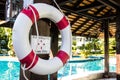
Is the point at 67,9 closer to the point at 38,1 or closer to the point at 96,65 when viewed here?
the point at 38,1

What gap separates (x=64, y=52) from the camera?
5.72 feet

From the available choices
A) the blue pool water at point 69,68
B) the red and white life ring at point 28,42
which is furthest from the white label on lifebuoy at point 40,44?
the blue pool water at point 69,68

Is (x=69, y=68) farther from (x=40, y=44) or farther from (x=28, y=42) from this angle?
(x=28, y=42)

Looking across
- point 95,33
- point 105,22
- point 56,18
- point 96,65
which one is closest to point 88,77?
point 105,22

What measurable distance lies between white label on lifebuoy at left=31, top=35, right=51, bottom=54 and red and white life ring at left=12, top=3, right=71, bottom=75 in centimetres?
9

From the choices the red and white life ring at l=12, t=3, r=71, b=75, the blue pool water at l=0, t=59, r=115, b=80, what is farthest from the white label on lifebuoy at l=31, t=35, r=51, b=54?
the blue pool water at l=0, t=59, r=115, b=80

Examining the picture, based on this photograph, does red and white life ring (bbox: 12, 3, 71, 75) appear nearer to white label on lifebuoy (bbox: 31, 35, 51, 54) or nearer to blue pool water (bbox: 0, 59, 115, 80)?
white label on lifebuoy (bbox: 31, 35, 51, 54)

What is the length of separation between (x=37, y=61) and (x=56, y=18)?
1.36ft

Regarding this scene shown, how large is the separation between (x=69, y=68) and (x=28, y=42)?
5.24m

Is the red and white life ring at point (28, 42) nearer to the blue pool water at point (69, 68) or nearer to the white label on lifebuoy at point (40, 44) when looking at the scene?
the white label on lifebuoy at point (40, 44)

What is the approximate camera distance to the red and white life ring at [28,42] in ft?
4.83

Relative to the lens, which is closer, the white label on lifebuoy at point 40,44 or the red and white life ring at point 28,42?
the red and white life ring at point 28,42

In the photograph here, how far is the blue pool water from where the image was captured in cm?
707

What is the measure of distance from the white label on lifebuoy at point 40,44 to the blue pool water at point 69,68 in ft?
8.28
